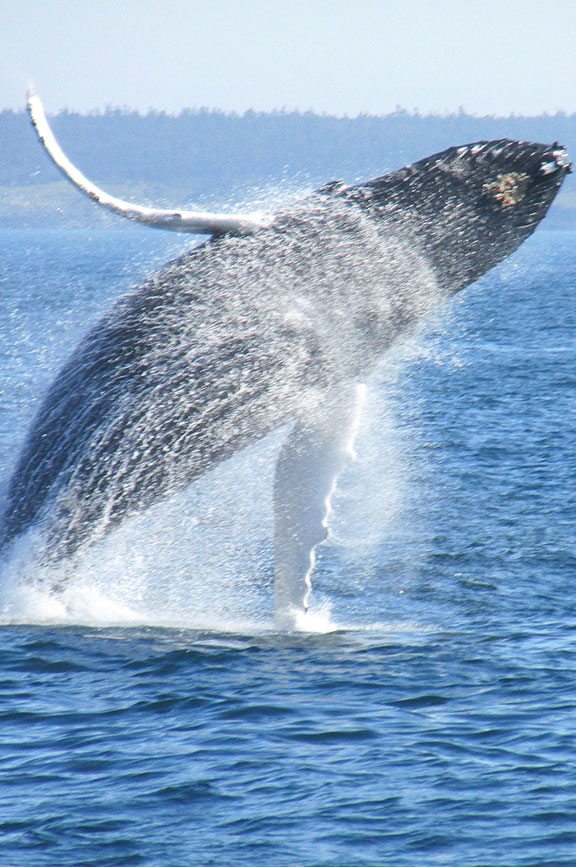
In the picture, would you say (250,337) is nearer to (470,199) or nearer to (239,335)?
(239,335)

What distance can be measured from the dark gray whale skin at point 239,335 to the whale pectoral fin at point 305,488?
36 cm

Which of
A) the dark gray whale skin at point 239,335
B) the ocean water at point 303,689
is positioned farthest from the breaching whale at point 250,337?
the ocean water at point 303,689

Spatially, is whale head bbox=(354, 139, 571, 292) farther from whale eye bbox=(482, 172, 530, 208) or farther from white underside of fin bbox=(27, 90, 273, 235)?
white underside of fin bbox=(27, 90, 273, 235)

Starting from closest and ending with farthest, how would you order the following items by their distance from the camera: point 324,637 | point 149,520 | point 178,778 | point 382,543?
1. point 178,778
2. point 324,637
3. point 382,543
4. point 149,520

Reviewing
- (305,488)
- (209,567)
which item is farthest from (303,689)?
(209,567)

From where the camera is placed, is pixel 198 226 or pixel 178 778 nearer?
pixel 178 778

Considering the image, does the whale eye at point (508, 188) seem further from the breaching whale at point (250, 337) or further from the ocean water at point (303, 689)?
the ocean water at point (303, 689)

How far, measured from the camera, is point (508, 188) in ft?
42.6

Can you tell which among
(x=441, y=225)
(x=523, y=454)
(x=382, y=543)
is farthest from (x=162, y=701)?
(x=523, y=454)

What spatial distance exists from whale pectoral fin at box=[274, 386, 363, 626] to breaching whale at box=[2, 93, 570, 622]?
0.08 ft

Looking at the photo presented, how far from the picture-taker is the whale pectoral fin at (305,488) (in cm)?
1410

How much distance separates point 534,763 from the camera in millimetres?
11156

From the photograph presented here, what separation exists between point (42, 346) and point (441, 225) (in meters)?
33.9

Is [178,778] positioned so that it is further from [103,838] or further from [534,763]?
[534,763]
